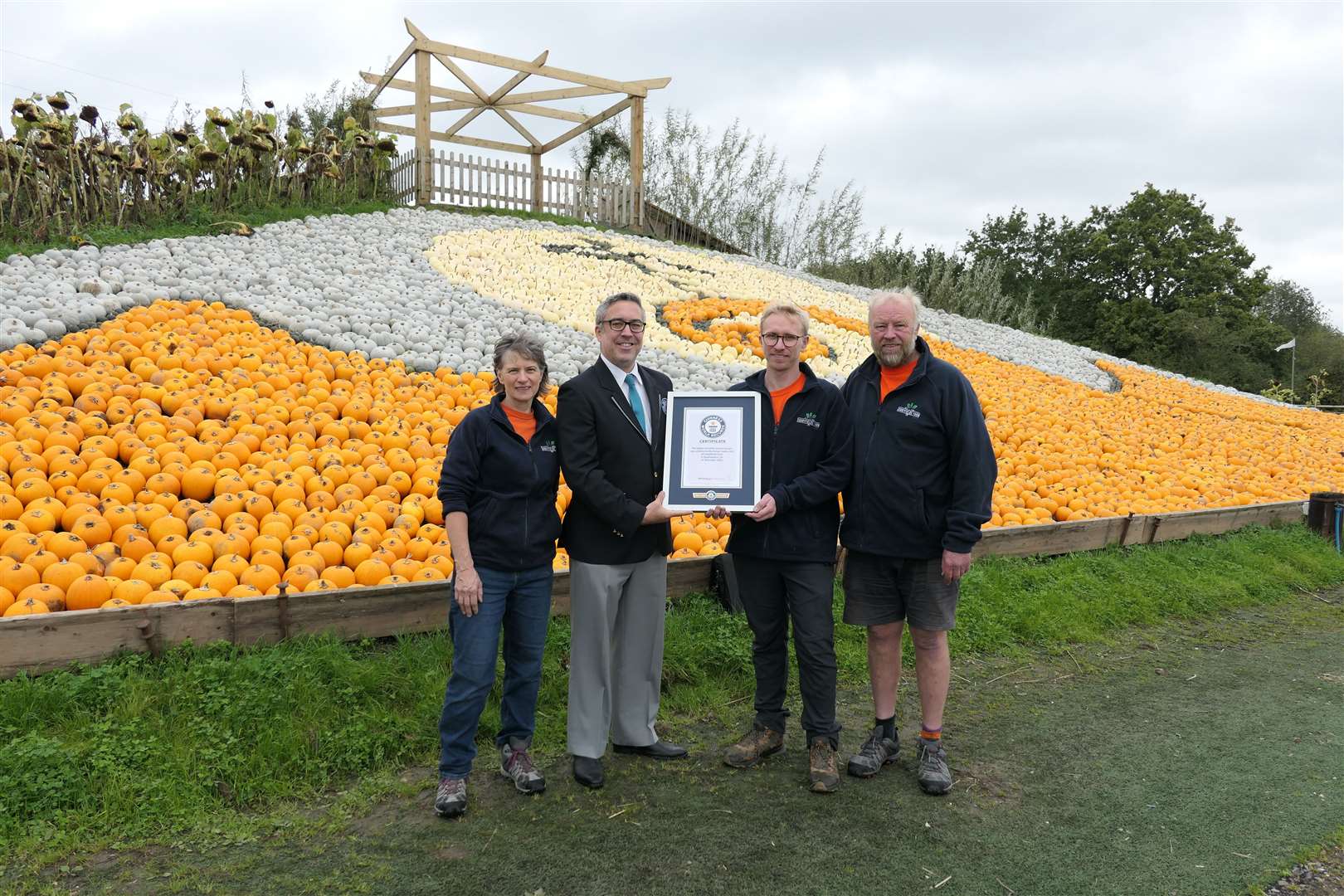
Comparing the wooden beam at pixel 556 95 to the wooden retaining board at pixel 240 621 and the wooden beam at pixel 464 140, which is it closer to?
the wooden beam at pixel 464 140

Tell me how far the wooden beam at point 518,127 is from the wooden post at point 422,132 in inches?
68.9

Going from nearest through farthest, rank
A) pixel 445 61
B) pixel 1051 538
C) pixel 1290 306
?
pixel 1051 538, pixel 445 61, pixel 1290 306

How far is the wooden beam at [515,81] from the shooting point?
→ 1458 centimetres

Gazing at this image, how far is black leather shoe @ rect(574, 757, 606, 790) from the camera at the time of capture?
10.3ft

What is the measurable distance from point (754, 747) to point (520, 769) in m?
0.92

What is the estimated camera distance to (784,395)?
3361 millimetres

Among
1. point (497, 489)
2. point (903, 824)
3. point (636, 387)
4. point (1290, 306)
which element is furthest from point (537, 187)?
point (1290, 306)

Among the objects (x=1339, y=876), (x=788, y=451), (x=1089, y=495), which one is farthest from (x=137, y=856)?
(x=1089, y=495)

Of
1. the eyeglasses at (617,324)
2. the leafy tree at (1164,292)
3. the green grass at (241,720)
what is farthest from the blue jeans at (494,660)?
the leafy tree at (1164,292)

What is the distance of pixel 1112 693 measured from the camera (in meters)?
4.20

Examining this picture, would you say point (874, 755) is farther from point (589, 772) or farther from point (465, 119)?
point (465, 119)

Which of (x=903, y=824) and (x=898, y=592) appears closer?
(x=903, y=824)

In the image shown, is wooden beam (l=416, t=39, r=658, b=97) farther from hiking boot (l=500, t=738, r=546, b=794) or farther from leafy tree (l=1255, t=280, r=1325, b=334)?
leafy tree (l=1255, t=280, r=1325, b=334)

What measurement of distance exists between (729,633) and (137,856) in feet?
8.47
